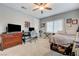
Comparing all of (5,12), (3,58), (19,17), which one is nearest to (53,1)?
(19,17)

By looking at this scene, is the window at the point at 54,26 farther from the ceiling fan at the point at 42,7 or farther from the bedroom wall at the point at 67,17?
the ceiling fan at the point at 42,7

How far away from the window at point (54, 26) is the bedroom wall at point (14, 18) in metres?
0.32

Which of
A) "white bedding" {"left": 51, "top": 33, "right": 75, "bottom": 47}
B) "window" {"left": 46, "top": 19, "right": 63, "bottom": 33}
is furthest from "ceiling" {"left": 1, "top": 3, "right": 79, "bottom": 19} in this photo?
→ "white bedding" {"left": 51, "top": 33, "right": 75, "bottom": 47}

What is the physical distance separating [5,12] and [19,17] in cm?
38

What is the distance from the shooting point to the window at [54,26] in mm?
2141

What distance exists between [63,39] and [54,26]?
0.45 metres

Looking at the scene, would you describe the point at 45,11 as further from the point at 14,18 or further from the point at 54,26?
the point at 14,18

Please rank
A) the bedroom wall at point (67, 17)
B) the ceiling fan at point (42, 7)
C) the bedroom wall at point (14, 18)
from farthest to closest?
the bedroom wall at point (14, 18) → the bedroom wall at point (67, 17) → the ceiling fan at point (42, 7)

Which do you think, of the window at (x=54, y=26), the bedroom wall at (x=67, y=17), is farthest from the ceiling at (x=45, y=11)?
the window at (x=54, y=26)

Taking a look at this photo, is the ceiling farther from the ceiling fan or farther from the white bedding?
the white bedding

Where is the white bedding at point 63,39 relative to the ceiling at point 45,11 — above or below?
below

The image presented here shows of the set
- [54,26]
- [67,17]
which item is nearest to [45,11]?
[54,26]

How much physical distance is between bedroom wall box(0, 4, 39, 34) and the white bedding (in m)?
0.60

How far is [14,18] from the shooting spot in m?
2.38
